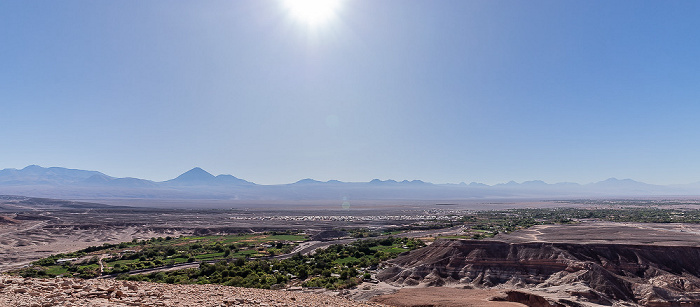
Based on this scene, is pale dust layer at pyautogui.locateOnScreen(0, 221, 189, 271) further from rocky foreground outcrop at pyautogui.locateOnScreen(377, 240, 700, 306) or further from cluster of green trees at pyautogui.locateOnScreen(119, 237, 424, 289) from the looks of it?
rocky foreground outcrop at pyautogui.locateOnScreen(377, 240, 700, 306)

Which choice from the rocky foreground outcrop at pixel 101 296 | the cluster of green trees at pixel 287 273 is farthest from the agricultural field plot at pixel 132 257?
the rocky foreground outcrop at pixel 101 296

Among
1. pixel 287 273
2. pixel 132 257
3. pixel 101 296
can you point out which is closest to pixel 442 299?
pixel 101 296

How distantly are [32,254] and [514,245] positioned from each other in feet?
264

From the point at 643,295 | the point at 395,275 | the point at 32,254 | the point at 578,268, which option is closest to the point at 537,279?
the point at 578,268

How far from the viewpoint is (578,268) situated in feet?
134

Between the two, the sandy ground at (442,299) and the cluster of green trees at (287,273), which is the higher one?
the sandy ground at (442,299)

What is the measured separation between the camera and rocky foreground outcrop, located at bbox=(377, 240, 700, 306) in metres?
37.2

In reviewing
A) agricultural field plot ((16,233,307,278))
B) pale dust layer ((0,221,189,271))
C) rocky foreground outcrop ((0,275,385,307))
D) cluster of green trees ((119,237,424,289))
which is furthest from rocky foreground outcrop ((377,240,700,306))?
pale dust layer ((0,221,189,271))

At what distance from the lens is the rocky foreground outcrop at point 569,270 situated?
122 ft

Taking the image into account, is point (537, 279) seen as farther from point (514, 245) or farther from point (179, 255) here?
point (179, 255)

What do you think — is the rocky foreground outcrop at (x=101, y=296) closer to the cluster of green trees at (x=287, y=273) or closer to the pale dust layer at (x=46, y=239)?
the cluster of green trees at (x=287, y=273)

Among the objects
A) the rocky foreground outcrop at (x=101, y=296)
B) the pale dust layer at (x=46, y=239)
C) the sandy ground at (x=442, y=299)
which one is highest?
the rocky foreground outcrop at (x=101, y=296)

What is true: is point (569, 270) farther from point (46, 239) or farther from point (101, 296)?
point (46, 239)

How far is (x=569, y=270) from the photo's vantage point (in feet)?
135
